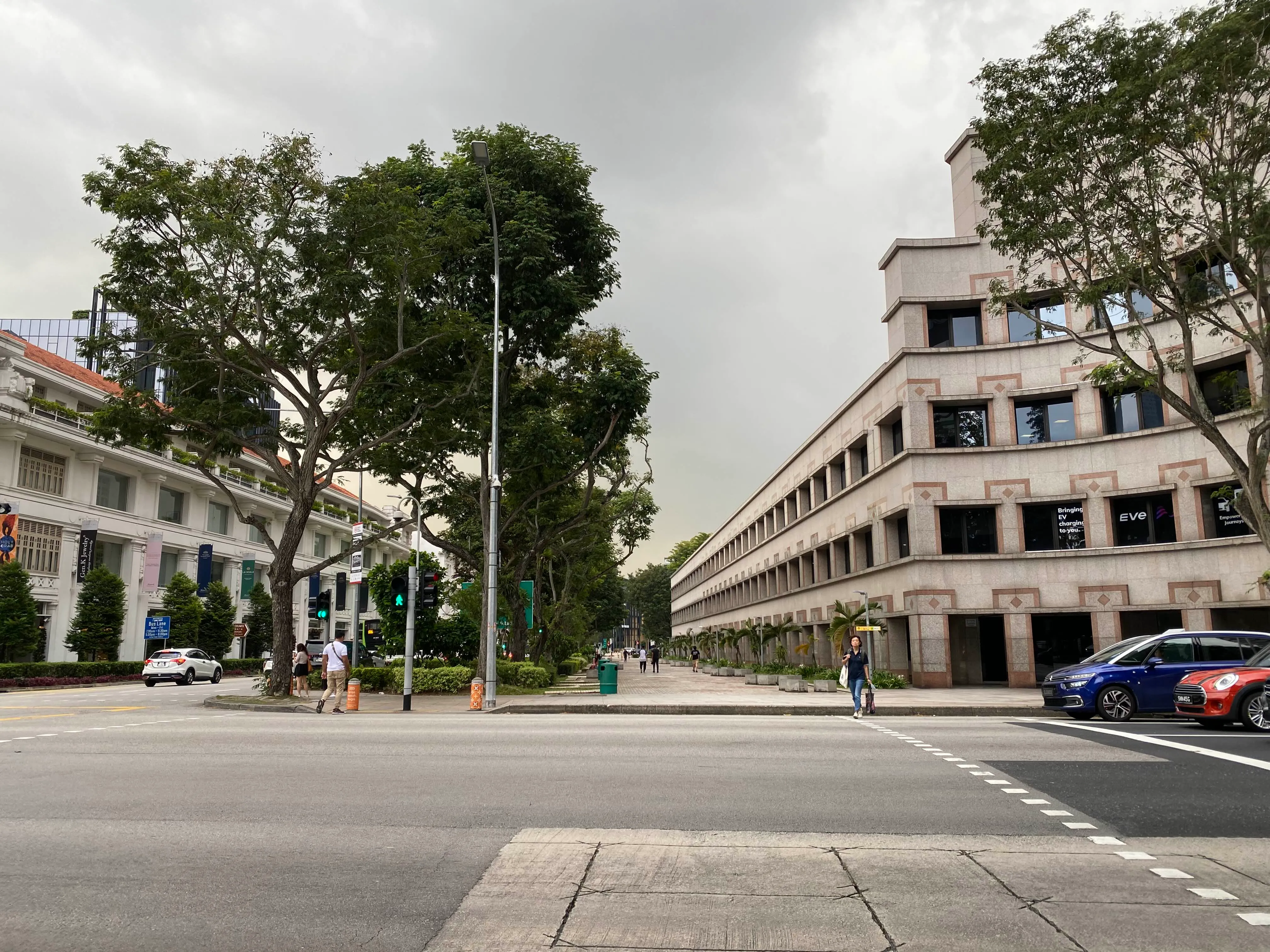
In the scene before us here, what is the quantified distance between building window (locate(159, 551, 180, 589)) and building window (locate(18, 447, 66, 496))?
9.27 meters

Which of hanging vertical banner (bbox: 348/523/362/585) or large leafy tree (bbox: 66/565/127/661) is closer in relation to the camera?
hanging vertical banner (bbox: 348/523/362/585)

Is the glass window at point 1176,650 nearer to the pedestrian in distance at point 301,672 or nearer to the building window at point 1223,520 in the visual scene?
the building window at point 1223,520

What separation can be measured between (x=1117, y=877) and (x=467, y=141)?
27923 mm

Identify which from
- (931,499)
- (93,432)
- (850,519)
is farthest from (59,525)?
(931,499)

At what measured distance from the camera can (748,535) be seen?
72.1 metres

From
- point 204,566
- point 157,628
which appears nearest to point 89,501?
point 157,628

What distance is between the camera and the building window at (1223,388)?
28.7 metres

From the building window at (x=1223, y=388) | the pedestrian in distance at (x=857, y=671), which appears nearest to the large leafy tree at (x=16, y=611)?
the pedestrian in distance at (x=857, y=671)

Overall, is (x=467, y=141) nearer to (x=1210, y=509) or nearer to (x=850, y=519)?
(x=850, y=519)

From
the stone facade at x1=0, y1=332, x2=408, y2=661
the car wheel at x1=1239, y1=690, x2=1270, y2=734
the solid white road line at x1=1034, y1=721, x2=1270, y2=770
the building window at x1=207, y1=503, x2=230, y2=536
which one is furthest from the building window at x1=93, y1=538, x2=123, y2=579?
the car wheel at x1=1239, y1=690, x2=1270, y2=734

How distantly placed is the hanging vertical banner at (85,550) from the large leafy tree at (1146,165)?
4558 cm

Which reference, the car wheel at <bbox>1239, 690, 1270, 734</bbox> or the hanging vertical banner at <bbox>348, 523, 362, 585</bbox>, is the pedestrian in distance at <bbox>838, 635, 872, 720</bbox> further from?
the hanging vertical banner at <bbox>348, 523, 362, 585</bbox>

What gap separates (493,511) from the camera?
25.5 metres

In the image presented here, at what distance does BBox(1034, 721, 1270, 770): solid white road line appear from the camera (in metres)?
11.0
